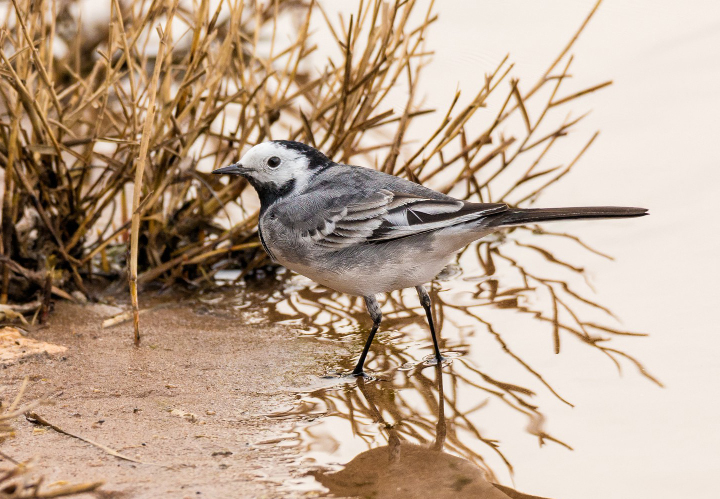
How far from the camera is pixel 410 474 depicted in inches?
147

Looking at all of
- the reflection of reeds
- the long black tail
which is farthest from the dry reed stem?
the long black tail

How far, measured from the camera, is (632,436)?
3945 millimetres

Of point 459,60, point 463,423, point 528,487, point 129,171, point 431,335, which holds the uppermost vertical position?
point 459,60

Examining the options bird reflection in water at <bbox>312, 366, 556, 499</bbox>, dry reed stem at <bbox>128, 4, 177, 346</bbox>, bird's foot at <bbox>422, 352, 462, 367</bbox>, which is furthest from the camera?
bird's foot at <bbox>422, 352, 462, 367</bbox>

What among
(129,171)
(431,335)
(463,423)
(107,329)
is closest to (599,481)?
(463,423)

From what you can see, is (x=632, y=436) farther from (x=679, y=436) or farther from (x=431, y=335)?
(x=431, y=335)

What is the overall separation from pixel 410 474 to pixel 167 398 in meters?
1.32

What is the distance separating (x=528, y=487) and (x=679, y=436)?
2.50 ft

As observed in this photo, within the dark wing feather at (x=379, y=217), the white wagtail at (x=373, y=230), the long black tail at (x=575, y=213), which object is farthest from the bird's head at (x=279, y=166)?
the long black tail at (x=575, y=213)

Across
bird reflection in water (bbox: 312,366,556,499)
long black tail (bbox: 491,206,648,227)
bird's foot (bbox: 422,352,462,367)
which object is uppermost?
long black tail (bbox: 491,206,648,227)

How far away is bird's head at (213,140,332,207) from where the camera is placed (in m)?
5.24

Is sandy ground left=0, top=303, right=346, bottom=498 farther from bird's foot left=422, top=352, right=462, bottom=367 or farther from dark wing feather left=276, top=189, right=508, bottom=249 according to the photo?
dark wing feather left=276, top=189, right=508, bottom=249

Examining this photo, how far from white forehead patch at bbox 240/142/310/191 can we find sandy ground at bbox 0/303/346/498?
90 centimetres

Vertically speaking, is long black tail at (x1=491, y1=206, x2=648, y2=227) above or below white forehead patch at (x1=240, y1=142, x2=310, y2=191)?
below
